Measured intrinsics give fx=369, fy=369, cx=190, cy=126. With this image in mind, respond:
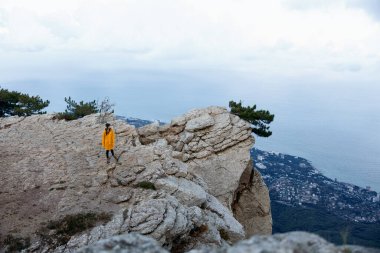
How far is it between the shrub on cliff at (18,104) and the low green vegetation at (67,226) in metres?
29.6

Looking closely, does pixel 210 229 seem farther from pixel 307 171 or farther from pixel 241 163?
pixel 307 171

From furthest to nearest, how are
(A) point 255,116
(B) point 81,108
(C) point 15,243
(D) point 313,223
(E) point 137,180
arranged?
(D) point 313,223, (B) point 81,108, (A) point 255,116, (E) point 137,180, (C) point 15,243

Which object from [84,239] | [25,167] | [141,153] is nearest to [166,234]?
[84,239]

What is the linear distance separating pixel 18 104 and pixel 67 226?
32253mm

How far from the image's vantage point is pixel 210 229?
1670 centimetres

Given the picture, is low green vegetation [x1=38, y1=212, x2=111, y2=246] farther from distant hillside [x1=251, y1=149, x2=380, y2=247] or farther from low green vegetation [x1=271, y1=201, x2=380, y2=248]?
low green vegetation [x1=271, y1=201, x2=380, y2=248]

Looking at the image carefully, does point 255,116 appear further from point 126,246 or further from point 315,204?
point 315,204

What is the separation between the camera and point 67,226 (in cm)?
1507

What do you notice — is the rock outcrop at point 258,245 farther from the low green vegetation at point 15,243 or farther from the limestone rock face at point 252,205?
the limestone rock face at point 252,205

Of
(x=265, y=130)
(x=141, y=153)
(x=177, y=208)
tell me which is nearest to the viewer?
(x=177, y=208)

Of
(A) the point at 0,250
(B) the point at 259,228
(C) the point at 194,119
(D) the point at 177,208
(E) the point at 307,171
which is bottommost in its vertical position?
(E) the point at 307,171

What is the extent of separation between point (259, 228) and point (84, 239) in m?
18.9

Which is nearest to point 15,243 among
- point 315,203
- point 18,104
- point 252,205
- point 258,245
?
point 258,245

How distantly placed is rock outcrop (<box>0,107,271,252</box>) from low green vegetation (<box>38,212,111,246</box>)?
0.32 m
